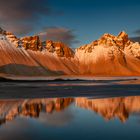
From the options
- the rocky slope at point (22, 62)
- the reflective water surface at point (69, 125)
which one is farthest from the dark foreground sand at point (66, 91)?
the rocky slope at point (22, 62)

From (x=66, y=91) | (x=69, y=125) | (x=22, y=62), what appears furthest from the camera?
(x=22, y=62)

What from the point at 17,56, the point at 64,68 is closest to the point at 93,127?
the point at 17,56

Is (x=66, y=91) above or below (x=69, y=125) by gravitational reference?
below

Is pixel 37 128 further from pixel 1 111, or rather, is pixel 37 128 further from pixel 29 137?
pixel 1 111

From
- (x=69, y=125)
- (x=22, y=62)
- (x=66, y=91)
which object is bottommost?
(x=66, y=91)

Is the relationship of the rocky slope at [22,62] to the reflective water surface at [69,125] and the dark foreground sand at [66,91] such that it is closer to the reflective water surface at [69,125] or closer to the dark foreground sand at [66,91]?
the dark foreground sand at [66,91]

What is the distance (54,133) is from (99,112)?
6.73m

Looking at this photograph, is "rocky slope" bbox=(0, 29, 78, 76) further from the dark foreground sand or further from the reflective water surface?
the reflective water surface

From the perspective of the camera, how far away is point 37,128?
43.9 ft

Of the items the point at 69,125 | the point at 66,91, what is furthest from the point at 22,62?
the point at 69,125

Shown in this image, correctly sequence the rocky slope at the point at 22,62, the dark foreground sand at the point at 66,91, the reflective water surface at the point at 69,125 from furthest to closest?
1. the rocky slope at the point at 22,62
2. the dark foreground sand at the point at 66,91
3. the reflective water surface at the point at 69,125

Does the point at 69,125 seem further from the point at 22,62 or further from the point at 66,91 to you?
the point at 22,62

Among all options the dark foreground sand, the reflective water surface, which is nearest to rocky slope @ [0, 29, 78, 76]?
the dark foreground sand

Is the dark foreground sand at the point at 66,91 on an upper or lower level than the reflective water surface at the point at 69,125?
lower
